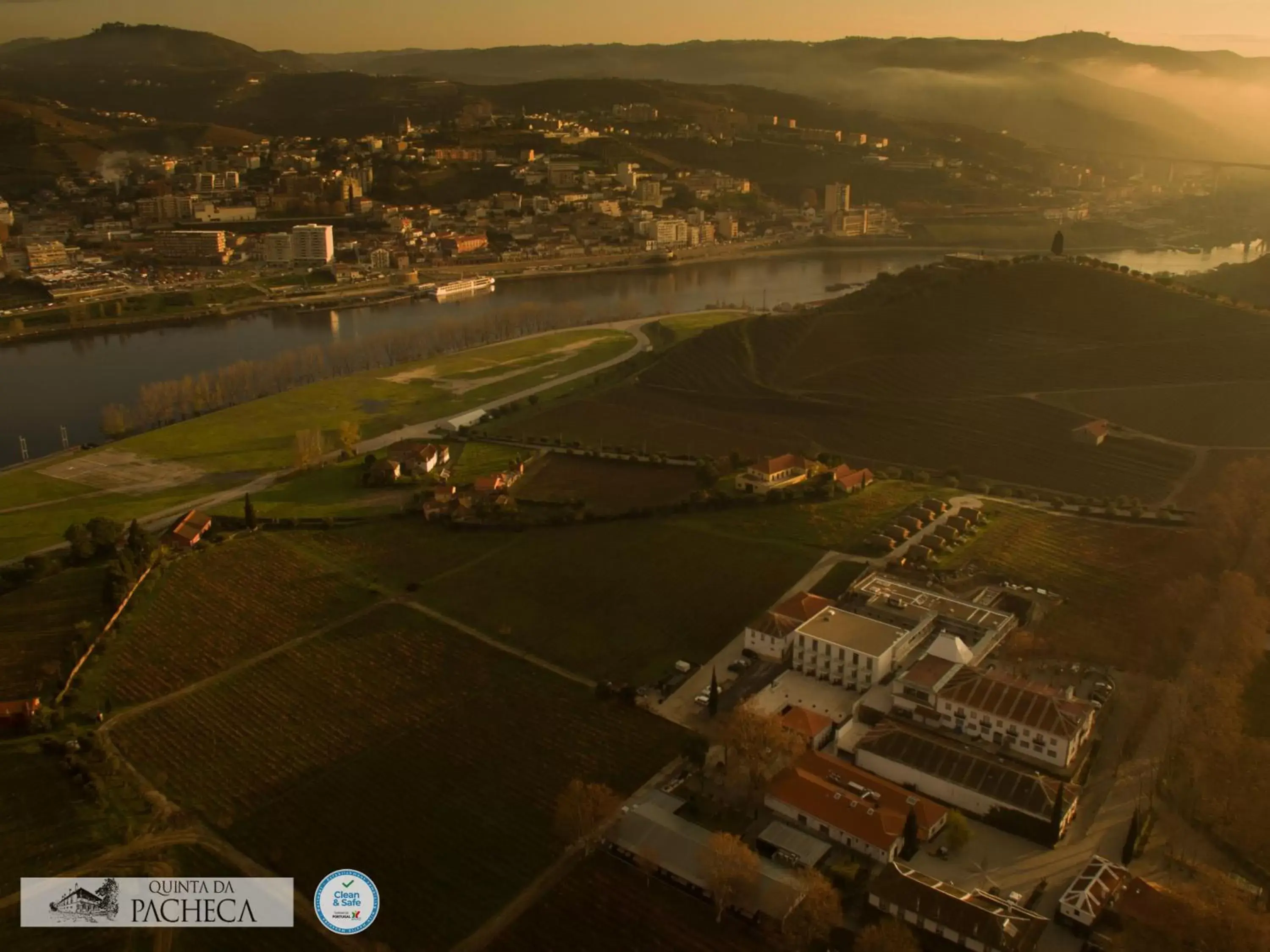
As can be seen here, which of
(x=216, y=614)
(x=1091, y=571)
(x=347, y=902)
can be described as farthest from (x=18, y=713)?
(x=1091, y=571)

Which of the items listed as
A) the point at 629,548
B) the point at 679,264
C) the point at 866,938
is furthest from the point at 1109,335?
the point at 679,264

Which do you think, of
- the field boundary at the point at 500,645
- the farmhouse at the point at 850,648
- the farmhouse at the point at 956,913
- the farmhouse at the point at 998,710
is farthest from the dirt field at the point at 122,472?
the farmhouse at the point at 956,913

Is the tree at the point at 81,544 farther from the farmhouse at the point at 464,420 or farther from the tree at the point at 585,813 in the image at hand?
the tree at the point at 585,813

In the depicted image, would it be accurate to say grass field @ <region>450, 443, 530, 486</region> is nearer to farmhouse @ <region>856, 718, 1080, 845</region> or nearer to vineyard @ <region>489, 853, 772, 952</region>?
farmhouse @ <region>856, 718, 1080, 845</region>

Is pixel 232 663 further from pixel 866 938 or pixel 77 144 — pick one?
pixel 77 144

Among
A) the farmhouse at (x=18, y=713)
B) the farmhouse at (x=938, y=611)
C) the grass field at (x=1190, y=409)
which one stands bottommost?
the farmhouse at (x=18, y=713)
